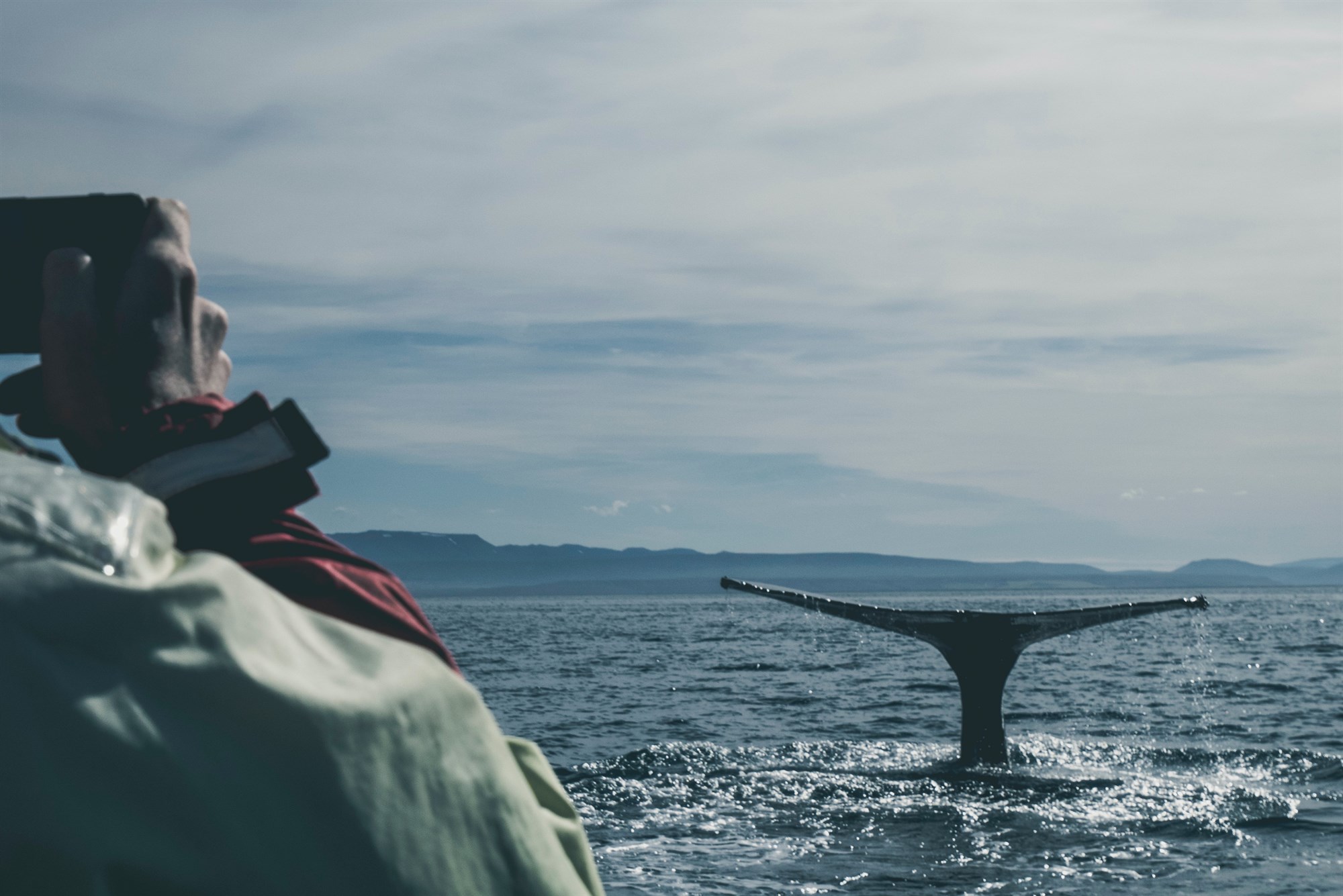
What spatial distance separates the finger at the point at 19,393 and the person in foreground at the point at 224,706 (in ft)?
1.03

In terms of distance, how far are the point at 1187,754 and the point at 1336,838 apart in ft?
30.6

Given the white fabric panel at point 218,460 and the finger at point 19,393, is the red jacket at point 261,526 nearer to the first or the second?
the white fabric panel at point 218,460

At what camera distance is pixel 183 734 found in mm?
939

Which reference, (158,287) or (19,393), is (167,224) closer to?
(158,287)

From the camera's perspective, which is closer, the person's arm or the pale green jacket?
the pale green jacket

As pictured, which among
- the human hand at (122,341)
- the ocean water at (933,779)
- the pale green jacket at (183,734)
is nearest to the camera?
the pale green jacket at (183,734)

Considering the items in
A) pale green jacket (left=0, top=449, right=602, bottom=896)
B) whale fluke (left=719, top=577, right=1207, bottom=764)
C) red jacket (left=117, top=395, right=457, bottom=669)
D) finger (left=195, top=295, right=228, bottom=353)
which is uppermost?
finger (left=195, top=295, right=228, bottom=353)

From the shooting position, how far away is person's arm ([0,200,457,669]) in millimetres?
1234

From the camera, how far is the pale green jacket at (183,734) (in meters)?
0.90

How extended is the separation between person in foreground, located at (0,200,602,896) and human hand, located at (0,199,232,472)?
17 centimetres

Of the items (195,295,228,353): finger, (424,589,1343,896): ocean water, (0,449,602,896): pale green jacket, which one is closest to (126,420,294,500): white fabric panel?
(0,449,602,896): pale green jacket

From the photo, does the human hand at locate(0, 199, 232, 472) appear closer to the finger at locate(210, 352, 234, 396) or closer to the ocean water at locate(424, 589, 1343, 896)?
the finger at locate(210, 352, 234, 396)

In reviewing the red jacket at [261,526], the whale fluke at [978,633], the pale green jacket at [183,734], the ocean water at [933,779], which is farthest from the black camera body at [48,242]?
the whale fluke at [978,633]

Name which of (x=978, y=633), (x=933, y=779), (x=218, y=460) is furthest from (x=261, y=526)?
(x=933, y=779)
